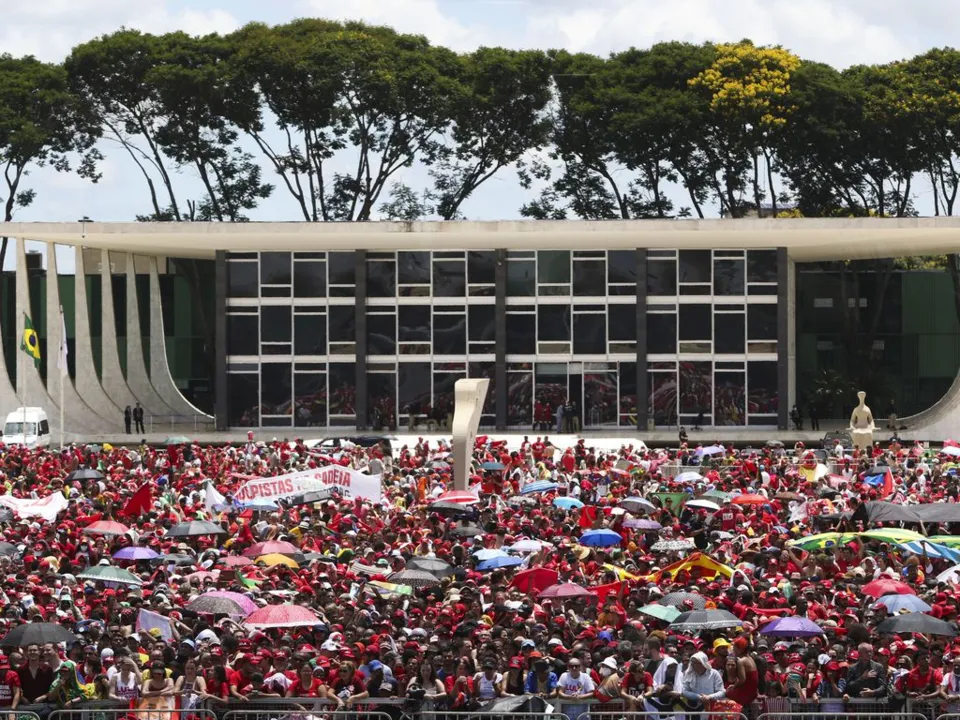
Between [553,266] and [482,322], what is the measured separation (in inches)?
109

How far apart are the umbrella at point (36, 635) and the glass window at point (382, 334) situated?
37070 millimetres

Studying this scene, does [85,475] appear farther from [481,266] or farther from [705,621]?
[481,266]

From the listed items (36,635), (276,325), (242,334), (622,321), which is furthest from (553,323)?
(36,635)

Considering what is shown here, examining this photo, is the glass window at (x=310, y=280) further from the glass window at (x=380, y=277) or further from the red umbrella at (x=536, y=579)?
the red umbrella at (x=536, y=579)

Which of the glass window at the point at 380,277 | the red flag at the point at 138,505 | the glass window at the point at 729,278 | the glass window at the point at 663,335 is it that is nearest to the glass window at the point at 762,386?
the glass window at the point at 729,278

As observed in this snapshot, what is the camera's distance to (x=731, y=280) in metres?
52.3

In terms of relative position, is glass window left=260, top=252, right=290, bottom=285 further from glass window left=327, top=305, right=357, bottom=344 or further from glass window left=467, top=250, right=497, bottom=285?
glass window left=467, top=250, right=497, bottom=285

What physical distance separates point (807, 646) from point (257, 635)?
197 inches

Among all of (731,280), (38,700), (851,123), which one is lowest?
(38,700)

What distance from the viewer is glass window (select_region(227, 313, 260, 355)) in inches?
2092

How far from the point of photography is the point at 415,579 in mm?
19156

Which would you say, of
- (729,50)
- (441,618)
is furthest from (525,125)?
(441,618)

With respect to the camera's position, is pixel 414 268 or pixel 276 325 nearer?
pixel 414 268

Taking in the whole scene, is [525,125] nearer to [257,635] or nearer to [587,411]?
[587,411]
